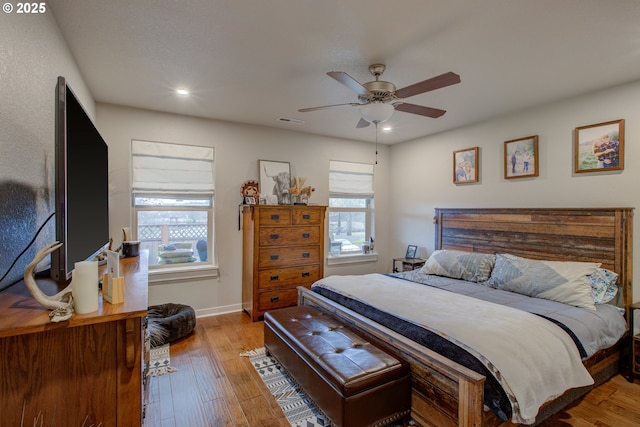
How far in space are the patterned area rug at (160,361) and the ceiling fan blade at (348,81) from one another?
2.65 metres

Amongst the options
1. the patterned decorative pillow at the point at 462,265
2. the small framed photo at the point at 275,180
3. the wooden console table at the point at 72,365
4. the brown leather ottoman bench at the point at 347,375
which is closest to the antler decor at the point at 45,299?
the wooden console table at the point at 72,365

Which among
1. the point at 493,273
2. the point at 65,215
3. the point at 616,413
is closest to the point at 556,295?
the point at 493,273

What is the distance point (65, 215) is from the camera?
3.84ft

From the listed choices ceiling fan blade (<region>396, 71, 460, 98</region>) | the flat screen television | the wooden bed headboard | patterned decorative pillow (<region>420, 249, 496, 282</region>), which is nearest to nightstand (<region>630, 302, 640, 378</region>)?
the wooden bed headboard

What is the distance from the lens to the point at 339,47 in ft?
7.20

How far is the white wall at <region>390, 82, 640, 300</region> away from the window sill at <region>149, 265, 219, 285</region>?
9.95 ft

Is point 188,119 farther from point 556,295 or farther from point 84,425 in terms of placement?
point 556,295

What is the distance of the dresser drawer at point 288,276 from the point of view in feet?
12.5

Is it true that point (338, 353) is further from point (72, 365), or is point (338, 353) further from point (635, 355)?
point (635, 355)

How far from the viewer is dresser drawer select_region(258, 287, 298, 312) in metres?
3.79

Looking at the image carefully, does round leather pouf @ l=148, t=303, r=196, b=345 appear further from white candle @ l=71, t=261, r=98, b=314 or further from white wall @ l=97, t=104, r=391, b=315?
white candle @ l=71, t=261, r=98, b=314

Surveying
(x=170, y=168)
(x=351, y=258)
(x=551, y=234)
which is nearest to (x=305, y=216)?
(x=351, y=258)

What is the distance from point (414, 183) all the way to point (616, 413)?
3.42 metres

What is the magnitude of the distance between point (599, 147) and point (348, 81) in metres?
2.60
